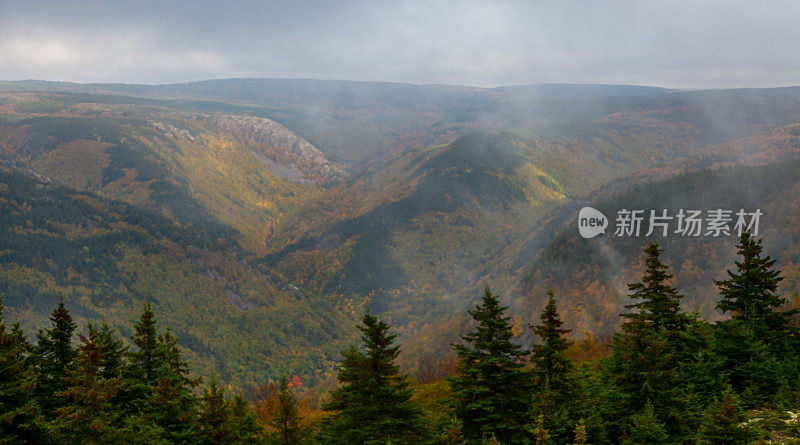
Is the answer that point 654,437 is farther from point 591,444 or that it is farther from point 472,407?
point 472,407

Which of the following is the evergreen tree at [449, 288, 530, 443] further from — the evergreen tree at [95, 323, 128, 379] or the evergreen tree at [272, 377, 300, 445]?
the evergreen tree at [95, 323, 128, 379]

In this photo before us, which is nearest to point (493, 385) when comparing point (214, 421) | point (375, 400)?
point (375, 400)

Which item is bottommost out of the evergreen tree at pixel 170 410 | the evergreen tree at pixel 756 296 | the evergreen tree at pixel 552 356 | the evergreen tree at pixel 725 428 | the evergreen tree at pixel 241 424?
the evergreen tree at pixel 241 424

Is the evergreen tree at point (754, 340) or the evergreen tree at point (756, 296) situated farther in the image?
the evergreen tree at point (756, 296)

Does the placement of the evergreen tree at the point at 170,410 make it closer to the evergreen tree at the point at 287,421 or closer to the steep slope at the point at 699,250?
the evergreen tree at the point at 287,421

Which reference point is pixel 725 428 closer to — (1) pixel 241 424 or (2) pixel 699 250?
(1) pixel 241 424

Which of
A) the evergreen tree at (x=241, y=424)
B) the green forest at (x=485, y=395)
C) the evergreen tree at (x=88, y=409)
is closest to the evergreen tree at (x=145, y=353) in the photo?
the green forest at (x=485, y=395)
